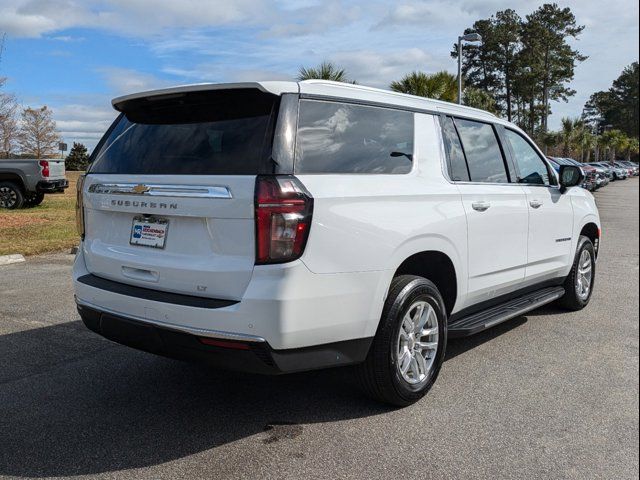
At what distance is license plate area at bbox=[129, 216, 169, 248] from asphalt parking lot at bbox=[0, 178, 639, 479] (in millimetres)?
1045

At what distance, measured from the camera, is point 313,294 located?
Answer: 3121 millimetres

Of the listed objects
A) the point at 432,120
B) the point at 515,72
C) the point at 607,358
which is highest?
the point at 515,72

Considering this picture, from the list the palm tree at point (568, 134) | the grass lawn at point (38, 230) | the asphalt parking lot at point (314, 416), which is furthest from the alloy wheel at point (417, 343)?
the palm tree at point (568, 134)

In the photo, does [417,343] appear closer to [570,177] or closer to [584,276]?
[570,177]

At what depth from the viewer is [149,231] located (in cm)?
345

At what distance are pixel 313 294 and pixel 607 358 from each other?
2838 millimetres

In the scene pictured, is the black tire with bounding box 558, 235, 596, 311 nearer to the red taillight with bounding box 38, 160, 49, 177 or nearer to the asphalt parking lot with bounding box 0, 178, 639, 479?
the asphalt parking lot with bounding box 0, 178, 639, 479

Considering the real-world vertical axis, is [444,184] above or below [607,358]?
above

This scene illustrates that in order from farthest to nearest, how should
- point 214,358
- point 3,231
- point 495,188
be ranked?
point 3,231 → point 495,188 → point 214,358

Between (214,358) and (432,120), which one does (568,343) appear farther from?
(214,358)

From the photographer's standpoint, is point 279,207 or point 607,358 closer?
point 279,207

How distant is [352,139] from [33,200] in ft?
49.2

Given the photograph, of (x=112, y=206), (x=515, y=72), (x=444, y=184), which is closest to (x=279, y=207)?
(x=112, y=206)

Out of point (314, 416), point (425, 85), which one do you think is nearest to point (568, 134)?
point (425, 85)
